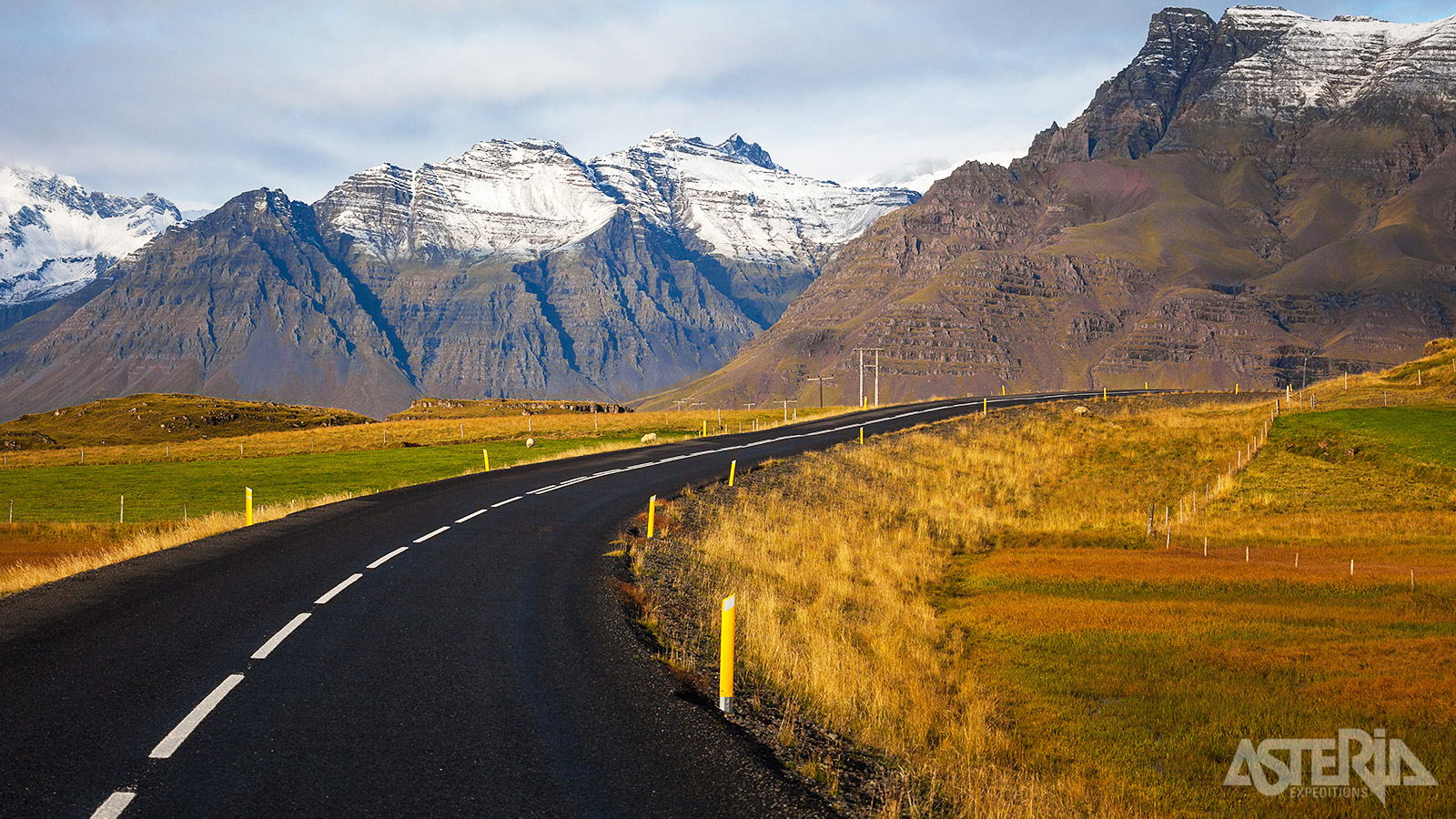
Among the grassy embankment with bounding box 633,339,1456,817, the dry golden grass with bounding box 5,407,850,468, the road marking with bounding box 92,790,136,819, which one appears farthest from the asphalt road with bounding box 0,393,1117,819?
the dry golden grass with bounding box 5,407,850,468

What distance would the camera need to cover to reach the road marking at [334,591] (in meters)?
13.2

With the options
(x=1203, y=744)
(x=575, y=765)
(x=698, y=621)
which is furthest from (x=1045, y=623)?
(x=575, y=765)

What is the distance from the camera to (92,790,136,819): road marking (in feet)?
21.6

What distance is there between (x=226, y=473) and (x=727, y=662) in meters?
51.0

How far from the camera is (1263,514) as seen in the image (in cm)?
3362

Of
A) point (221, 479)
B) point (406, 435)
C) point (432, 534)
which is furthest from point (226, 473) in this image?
point (432, 534)

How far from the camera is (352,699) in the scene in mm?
9219

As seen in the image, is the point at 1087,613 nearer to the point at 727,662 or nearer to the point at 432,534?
the point at 727,662

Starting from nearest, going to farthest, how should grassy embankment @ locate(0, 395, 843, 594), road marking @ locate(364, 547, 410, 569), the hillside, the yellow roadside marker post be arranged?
the yellow roadside marker post, road marking @ locate(364, 547, 410, 569), grassy embankment @ locate(0, 395, 843, 594), the hillside

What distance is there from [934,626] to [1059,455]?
31.9 metres

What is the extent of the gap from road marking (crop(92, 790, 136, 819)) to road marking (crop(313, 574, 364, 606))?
6.28 meters

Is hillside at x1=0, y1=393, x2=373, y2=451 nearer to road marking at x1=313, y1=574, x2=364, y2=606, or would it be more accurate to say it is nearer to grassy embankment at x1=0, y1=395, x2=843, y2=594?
grassy embankment at x1=0, y1=395, x2=843, y2=594

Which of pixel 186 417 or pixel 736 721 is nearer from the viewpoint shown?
pixel 736 721

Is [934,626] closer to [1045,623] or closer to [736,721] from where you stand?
[1045,623]
